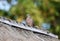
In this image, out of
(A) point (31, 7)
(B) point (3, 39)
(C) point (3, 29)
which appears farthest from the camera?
(A) point (31, 7)

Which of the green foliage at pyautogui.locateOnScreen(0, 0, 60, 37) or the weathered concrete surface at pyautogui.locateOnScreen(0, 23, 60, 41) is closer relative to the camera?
the weathered concrete surface at pyautogui.locateOnScreen(0, 23, 60, 41)

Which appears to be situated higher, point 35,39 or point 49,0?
point 49,0

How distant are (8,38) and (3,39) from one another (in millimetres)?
145

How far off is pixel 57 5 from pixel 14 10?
1.97 m

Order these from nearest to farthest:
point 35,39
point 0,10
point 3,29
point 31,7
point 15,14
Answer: point 3,29 → point 35,39 → point 31,7 → point 15,14 → point 0,10

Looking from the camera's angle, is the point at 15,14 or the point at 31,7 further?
the point at 15,14

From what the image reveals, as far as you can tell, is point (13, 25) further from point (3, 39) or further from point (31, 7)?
point (31, 7)

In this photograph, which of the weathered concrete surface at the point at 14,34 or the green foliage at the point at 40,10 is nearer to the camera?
the weathered concrete surface at the point at 14,34

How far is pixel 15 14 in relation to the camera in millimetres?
9242

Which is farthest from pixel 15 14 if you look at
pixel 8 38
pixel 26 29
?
pixel 8 38

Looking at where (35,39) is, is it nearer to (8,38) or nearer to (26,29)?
(26,29)

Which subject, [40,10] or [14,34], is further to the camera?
[40,10]

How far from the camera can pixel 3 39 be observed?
10.6ft

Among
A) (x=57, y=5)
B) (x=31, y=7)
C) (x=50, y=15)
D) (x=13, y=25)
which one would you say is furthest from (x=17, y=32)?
(x=57, y=5)
